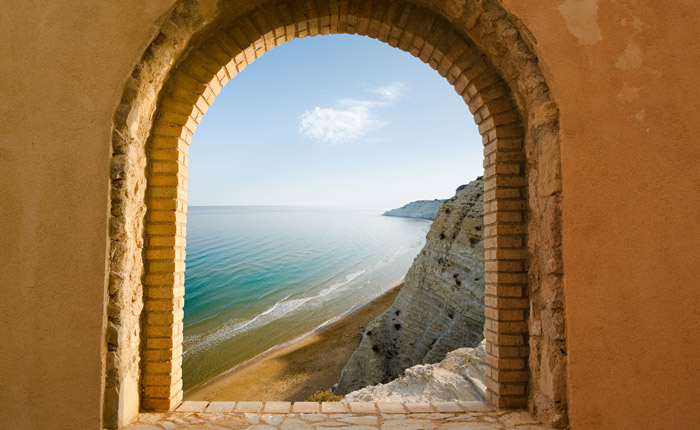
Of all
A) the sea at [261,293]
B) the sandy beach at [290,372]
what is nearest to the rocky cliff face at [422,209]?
the sea at [261,293]

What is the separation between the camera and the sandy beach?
11.4 m

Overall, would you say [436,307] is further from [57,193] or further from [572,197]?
[57,193]

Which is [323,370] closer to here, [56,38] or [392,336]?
[392,336]

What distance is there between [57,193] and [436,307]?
945 cm

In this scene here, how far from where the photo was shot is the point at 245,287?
25500mm

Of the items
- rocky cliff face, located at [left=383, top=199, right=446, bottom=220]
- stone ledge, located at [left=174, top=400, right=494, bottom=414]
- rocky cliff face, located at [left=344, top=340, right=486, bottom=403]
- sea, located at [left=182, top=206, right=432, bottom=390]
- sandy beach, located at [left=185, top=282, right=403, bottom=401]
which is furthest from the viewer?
rocky cliff face, located at [left=383, top=199, right=446, bottom=220]

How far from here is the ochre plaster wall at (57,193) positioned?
90.6 inches

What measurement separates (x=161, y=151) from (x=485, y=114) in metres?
2.51

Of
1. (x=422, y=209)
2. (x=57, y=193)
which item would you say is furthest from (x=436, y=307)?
(x=422, y=209)

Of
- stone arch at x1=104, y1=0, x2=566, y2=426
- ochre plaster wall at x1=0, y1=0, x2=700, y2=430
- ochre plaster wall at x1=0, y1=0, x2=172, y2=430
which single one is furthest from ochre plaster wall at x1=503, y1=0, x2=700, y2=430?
ochre plaster wall at x1=0, y1=0, x2=172, y2=430

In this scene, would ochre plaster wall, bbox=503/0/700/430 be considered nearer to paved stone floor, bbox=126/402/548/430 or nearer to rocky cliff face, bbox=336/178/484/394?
paved stone floor, bbox=126/402/548/430

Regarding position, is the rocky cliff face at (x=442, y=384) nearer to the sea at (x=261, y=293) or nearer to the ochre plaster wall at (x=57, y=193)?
the ochre plaster wall at (x=57, y=193)

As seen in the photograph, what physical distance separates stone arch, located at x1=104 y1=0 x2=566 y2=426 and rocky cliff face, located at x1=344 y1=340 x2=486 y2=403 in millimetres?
741

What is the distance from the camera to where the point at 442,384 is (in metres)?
3.75
